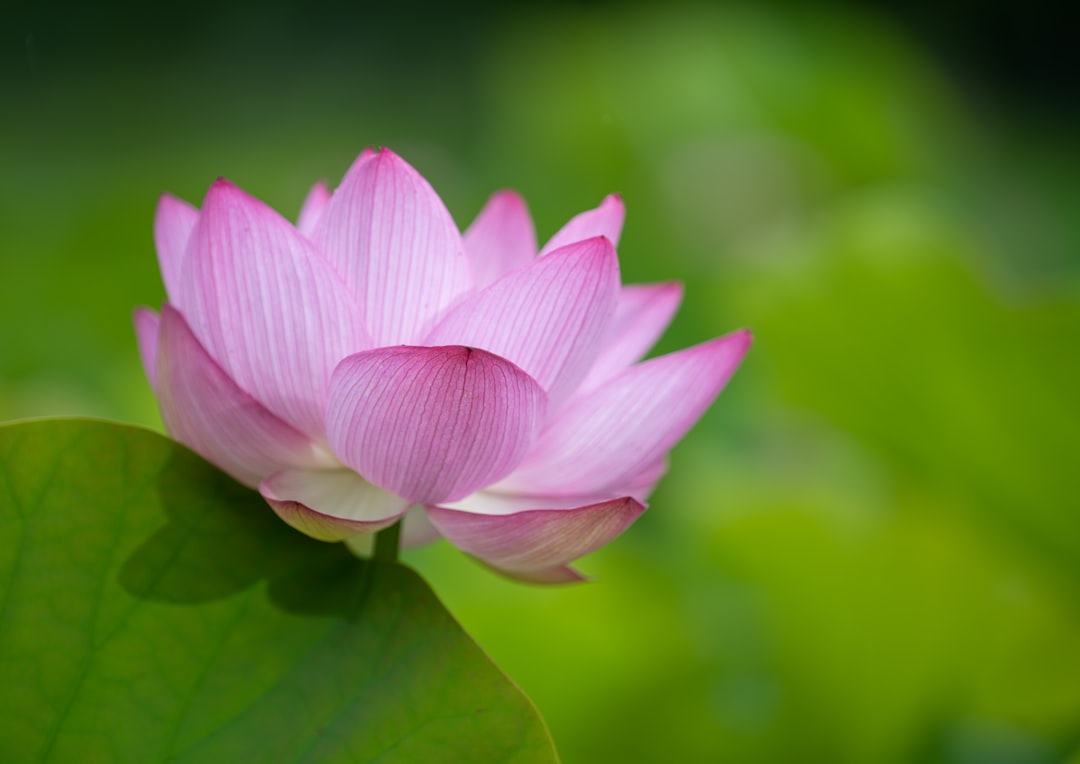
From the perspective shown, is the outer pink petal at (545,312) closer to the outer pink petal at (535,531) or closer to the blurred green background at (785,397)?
the outer pink petal at (535,531)

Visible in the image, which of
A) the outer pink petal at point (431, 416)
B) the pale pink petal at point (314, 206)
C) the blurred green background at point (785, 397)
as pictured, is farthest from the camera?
the blurred green background at point (785, 397)

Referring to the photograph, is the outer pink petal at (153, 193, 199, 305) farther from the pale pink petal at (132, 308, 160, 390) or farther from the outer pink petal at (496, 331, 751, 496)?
the outer pink petal at (496, 331, 751, 496)

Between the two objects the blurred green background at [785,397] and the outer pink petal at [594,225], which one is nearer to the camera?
the outer pink petal at [594,225]

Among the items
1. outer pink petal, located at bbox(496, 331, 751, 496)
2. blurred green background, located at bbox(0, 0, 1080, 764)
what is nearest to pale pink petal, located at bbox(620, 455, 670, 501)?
outer pink petal, located at bbox(496, 331, 751, 496)

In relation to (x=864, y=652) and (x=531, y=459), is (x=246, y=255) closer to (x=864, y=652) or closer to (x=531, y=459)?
(x=531, y=459)

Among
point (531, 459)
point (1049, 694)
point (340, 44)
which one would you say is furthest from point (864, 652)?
point (340, 44)

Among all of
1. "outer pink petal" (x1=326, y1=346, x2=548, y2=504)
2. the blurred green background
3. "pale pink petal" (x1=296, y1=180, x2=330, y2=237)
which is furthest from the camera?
the blurred green background

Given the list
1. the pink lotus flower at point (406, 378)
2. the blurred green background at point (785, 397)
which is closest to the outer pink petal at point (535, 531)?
the pink lotus flower at point (406, 378)
